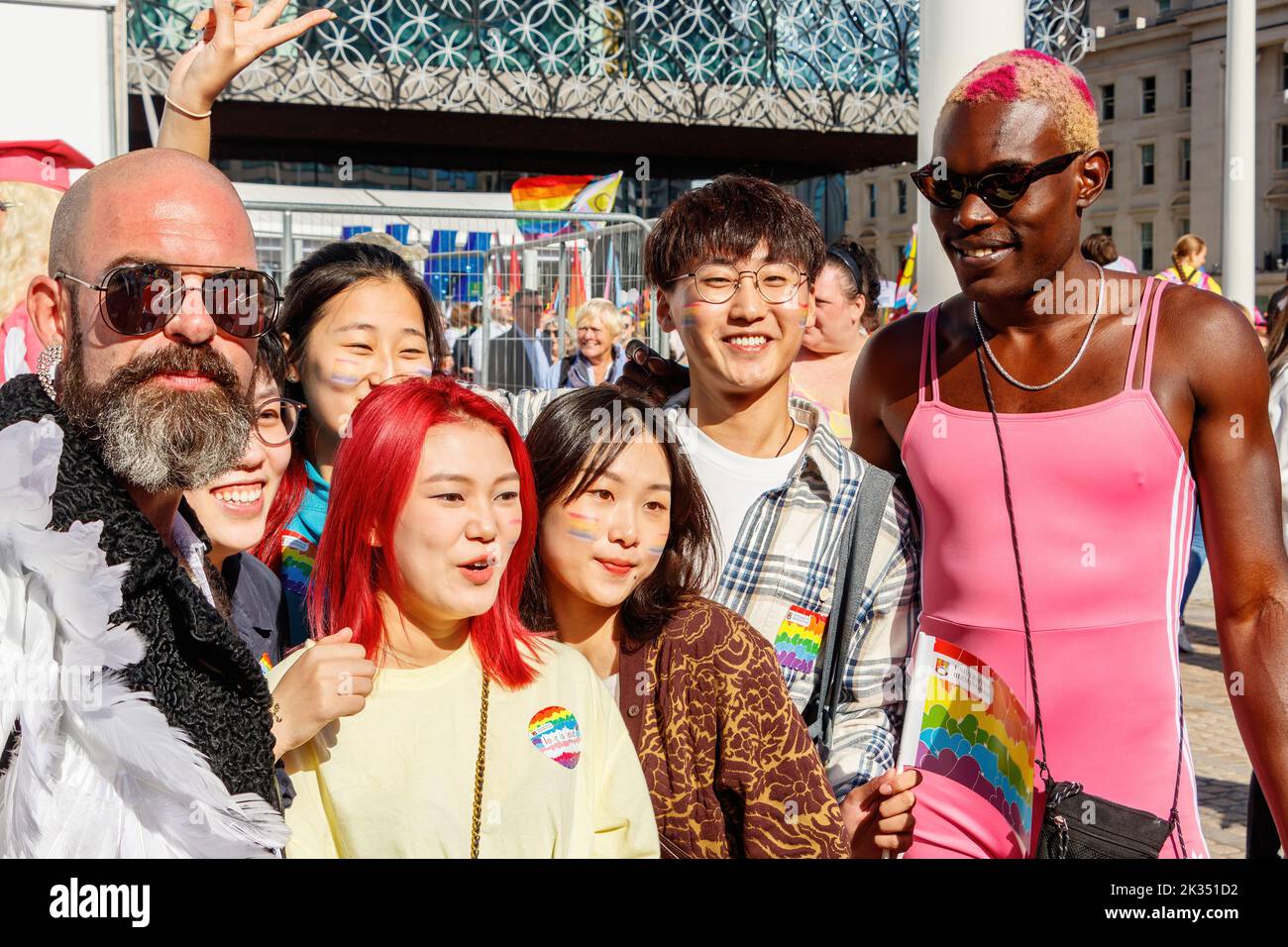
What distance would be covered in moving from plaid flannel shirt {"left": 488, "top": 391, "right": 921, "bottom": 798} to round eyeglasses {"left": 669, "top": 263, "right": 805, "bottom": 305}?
0.33 meters

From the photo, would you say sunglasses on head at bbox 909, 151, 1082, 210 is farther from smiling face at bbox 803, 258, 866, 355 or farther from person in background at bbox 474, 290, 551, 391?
A: person in background at bbox 474, 290, 551, 391

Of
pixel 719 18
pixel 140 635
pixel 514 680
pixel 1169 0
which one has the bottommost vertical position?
pixel 514 680

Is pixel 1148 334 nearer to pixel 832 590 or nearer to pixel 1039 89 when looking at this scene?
pixel 1039 89

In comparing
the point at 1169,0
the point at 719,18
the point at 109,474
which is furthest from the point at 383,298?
the point at 1169,0

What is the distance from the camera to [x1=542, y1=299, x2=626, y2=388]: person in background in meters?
8.90

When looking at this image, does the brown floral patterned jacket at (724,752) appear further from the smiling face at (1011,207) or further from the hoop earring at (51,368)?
the hoop earring at (51,368)

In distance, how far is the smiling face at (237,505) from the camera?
262 centimetres

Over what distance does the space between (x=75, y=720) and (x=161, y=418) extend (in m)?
0.46

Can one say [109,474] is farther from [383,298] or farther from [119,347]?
[383,298]

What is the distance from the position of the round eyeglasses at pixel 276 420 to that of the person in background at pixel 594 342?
5659 millimetres
